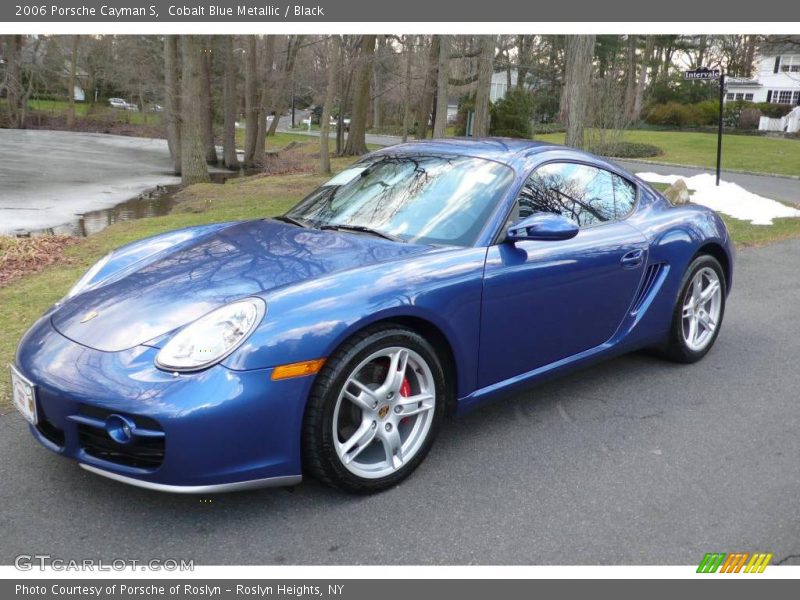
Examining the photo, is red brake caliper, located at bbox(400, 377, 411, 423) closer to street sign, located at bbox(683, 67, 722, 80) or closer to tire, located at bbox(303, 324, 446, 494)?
tire, located at bbox(303, 324, 446, 494)

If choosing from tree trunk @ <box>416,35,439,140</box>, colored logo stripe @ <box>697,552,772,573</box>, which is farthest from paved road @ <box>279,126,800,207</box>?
colored logo stripe @ <box>697,552,772,573</box>

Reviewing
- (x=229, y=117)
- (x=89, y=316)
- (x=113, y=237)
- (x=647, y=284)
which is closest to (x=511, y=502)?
(x=647, y=284)

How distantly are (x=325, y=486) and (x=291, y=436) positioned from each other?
1.32 feet

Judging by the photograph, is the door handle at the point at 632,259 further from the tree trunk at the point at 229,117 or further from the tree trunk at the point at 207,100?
the tree trunk at the point at 229,117

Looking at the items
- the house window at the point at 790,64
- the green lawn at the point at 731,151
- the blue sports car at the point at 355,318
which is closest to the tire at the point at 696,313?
the blue sports car at the point at 355,318

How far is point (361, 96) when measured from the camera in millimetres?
27734

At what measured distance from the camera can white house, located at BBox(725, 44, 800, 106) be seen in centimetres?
5234

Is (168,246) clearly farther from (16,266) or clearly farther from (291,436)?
(16,266)

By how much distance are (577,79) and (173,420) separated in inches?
462

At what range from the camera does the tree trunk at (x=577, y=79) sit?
41.2 ft

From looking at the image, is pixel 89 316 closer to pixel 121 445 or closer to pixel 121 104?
pixel 121 445

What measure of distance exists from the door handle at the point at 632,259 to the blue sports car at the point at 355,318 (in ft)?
0.04

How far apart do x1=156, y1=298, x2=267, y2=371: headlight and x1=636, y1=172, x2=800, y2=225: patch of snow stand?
10.6 m

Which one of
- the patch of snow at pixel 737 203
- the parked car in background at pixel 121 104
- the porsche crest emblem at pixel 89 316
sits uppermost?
the parked car in background at pixel 121 104
